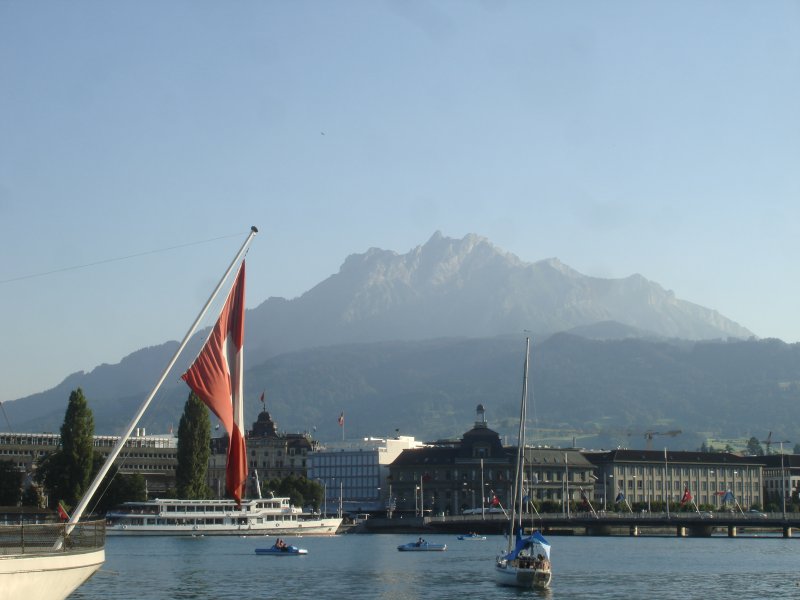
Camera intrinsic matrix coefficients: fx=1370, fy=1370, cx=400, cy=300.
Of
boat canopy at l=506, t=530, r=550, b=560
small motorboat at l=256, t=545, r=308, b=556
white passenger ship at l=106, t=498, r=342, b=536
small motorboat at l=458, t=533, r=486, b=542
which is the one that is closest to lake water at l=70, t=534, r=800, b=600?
small motorboat at l=256, t=545, r=308, b=556

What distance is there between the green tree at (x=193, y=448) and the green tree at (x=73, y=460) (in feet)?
61.8

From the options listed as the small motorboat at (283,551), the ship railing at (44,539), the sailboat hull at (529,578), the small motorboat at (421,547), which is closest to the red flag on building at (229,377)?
the ship railing at (44,539)

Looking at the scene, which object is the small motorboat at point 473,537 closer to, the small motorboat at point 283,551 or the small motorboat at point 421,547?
the small motorboat at point 421,547

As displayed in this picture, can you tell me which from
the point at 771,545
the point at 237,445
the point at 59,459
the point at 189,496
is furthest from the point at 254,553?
the point at 237,445

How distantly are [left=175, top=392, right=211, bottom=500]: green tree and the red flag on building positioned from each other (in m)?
144

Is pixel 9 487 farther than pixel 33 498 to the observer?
No

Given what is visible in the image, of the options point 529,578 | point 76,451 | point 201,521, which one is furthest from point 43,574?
point 201,521

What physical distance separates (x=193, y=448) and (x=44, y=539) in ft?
500

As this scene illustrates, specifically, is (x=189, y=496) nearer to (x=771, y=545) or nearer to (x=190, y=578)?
(x=771, y=545)

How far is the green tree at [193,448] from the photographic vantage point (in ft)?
610

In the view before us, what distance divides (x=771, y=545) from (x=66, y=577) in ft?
495

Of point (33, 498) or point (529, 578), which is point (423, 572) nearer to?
point (529, 578)

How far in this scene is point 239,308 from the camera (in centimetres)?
4078

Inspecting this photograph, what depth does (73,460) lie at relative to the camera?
16362cm
